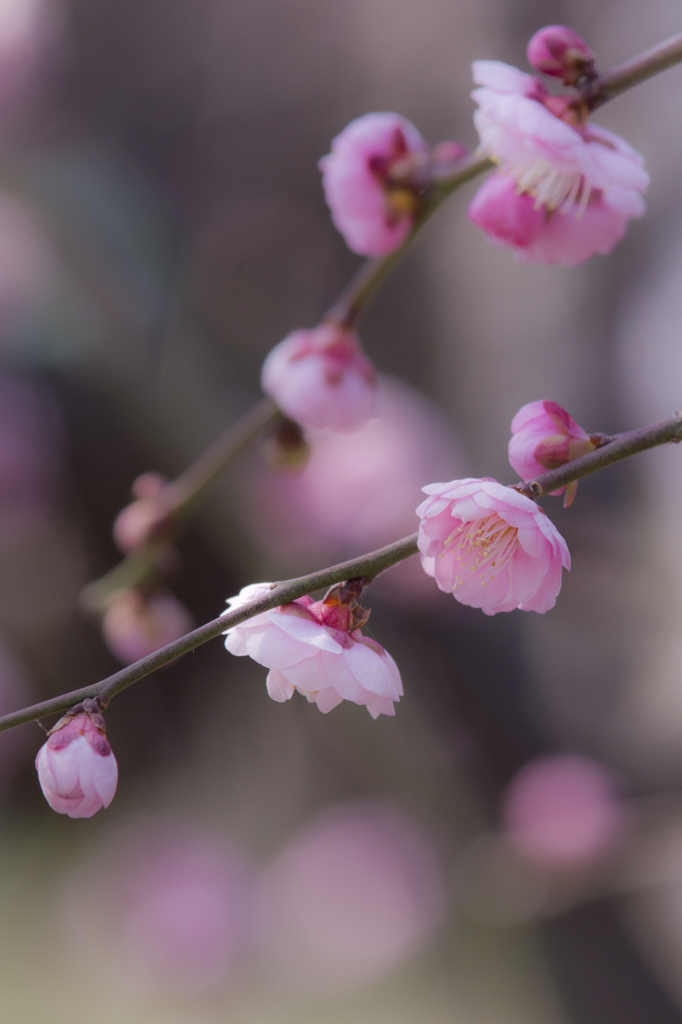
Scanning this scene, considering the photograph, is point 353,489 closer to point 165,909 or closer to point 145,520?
point 145,520

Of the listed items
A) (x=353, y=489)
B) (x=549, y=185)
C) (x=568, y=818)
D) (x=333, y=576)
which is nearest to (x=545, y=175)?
(x=549, y=185)

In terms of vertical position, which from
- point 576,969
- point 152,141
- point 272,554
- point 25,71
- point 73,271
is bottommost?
point 576,969

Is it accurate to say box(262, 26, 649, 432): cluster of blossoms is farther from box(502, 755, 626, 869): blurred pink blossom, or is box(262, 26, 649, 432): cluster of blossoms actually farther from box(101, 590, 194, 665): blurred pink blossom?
box(502, 755, 626, 869): blurred pink blossom

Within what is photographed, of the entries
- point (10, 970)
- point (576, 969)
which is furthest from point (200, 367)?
point (576, 969)

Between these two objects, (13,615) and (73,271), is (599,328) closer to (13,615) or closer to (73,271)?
(73,271)

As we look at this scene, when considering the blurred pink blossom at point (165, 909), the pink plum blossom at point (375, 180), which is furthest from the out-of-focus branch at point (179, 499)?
the blurred pink blossom at point (165, 909)

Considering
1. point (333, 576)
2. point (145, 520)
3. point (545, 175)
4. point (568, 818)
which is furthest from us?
point (568, 818)

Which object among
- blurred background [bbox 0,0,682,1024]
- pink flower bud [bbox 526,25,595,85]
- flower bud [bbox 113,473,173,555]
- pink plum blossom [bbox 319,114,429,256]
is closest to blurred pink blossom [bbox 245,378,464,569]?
blurred background [bbox 0,0,682,1024]
